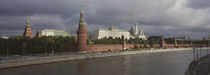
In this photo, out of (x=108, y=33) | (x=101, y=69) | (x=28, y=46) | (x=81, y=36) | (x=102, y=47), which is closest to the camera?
(x=101, y=69)

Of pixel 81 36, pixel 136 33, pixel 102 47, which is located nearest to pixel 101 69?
pixel 81 36

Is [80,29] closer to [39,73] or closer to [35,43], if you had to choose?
[35,43]

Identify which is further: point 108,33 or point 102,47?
point 108,33

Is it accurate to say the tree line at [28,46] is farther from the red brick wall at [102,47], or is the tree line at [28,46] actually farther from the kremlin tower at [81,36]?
the red brick wall at [102,47]

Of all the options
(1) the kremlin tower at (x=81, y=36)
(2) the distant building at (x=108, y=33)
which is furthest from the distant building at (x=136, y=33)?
(1) the kremlin tower at (x=81, y=36)

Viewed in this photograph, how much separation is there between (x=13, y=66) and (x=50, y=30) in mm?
51465

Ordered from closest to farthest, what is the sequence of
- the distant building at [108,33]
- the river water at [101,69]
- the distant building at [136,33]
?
1. the river water at [101,69]
2. the distant building at [108,33]
3. the distant building at [136,33]

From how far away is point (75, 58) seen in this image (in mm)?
26781

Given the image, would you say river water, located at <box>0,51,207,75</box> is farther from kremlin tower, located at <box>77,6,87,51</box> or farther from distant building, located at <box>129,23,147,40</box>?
distant building, located at <box>129,23,147,40</box>

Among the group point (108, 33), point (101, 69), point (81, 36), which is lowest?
point (101, 69)

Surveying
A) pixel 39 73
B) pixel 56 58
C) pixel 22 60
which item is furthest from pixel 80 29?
pixel 39 73

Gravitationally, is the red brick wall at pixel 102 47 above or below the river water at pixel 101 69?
above

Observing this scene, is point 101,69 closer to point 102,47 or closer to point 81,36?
point 81,36

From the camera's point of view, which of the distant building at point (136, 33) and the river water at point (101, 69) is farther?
the distant building at point (136, 33)
